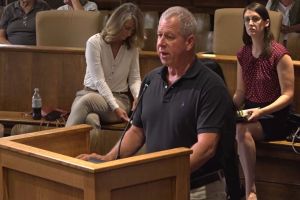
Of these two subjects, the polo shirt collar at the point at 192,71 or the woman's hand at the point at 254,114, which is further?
the woman's hand at the point at 254,114

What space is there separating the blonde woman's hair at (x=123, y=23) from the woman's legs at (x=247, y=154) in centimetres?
89

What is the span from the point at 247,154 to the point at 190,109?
143cm

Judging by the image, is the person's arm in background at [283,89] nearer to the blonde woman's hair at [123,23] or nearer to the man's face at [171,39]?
the blonde woman's hair at [123,23]

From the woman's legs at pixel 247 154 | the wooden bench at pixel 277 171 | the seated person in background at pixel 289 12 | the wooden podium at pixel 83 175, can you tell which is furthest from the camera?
the seated person in background at pixel 289 12

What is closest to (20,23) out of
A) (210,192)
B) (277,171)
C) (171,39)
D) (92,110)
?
(92,110)

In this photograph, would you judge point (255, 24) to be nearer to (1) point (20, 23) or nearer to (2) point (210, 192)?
(2) point (210, 192)

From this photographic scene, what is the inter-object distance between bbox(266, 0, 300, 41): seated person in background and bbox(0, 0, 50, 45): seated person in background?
75.4 inches

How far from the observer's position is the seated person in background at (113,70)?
14.0 ft

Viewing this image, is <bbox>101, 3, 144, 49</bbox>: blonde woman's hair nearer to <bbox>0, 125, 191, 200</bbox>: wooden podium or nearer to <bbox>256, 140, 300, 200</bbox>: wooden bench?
<bbox>256, 140, 300, 200</bbox>: wooden bench

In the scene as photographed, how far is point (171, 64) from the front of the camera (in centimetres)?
255

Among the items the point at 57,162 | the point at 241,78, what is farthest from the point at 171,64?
the point at 241,78

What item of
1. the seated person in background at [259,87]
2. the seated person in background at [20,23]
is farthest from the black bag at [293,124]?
the seated person in background at [20,23]

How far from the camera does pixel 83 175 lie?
2191mm

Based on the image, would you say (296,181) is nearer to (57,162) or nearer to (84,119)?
(84,119)
